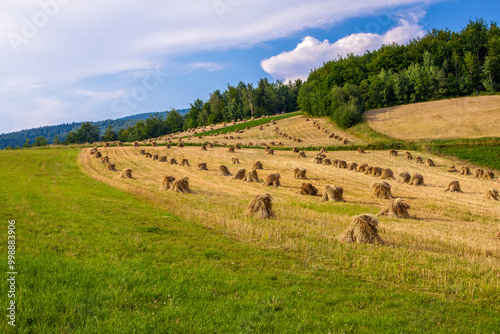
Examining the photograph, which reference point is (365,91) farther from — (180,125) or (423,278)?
(180,125)

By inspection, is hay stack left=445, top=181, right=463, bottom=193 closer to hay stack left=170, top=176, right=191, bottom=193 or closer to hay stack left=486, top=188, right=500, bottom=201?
hay stack left=486, top=188, right=500, bottom=201

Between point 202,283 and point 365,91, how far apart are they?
9213cm

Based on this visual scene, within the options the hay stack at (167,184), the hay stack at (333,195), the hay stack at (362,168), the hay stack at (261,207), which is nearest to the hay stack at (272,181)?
the hay stack at (333,195)

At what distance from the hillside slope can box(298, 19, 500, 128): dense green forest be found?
6529 millimetres

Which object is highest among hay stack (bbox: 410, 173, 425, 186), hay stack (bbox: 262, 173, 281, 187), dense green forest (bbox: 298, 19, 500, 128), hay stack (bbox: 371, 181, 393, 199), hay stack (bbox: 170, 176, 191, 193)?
dense green forest (bbox: 298, 19, 500, 128)

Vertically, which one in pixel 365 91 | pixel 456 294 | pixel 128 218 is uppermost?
pixel 365 91

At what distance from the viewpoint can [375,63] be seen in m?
99.8

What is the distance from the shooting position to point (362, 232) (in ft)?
36.9

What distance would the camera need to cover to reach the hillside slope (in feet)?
180

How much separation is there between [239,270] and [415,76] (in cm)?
9279

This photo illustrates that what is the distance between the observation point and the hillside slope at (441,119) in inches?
2160

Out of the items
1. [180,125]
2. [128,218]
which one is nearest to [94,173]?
[128,218]

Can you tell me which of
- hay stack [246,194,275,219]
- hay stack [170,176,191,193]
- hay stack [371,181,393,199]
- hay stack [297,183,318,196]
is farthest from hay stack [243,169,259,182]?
hay stack [246,194,275,219]

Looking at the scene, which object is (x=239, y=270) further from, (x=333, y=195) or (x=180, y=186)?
(x=180, y=186)
